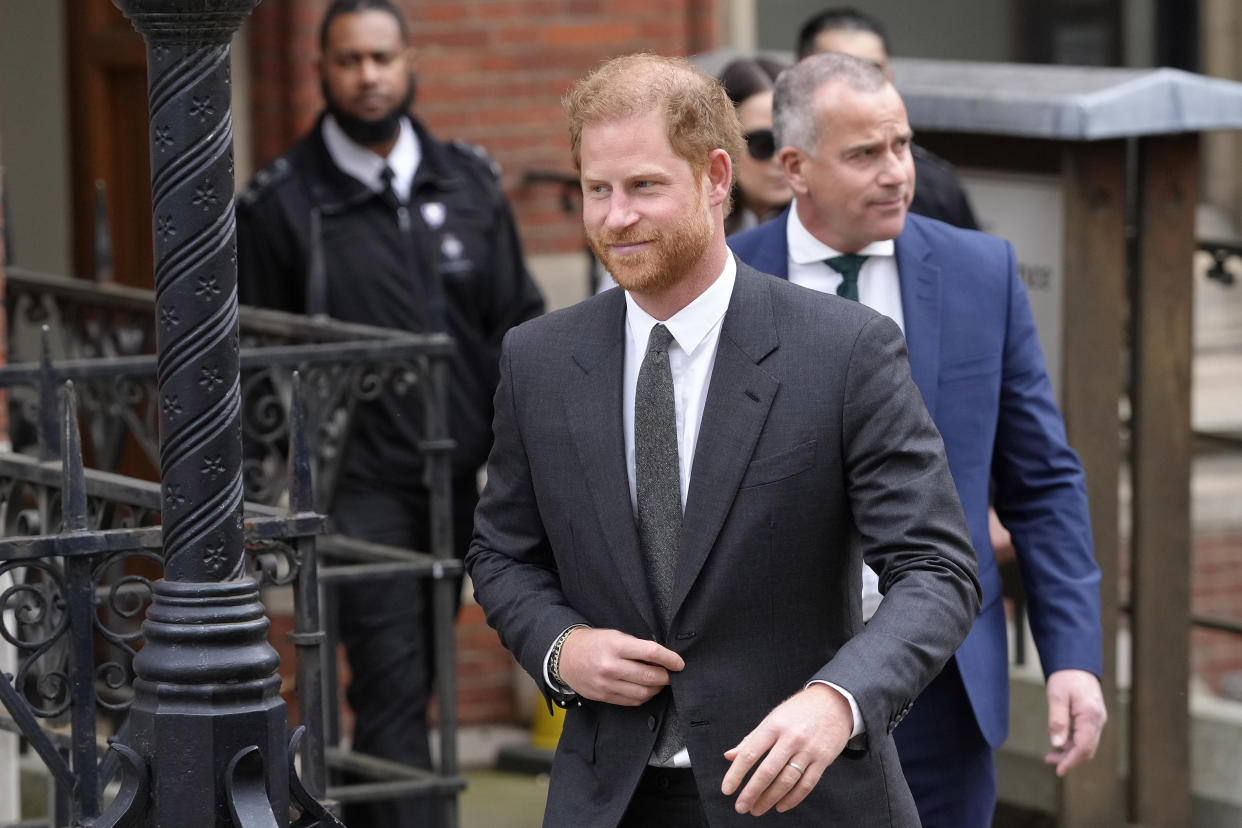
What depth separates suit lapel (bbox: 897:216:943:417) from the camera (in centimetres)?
395

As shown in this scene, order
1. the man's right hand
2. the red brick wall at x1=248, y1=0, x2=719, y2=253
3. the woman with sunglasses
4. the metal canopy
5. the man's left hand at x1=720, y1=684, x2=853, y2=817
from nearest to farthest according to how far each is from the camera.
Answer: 1. the man's left hand at x1=720, y1=684, x2=853, y2=817
2. the man's right hand
3. the metal canopy
4. the woman with sunglasses
5. the red brick wall at x1=248, y1=0, x2=719, y2=253

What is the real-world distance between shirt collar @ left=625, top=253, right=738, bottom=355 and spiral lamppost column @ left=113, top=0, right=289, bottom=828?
587 millimetres

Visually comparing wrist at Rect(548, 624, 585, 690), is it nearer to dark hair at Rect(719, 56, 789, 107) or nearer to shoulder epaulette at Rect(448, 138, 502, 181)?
dark hair at Rect(719, 56, 789, 107)

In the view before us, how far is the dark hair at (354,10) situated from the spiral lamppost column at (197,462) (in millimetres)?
3284

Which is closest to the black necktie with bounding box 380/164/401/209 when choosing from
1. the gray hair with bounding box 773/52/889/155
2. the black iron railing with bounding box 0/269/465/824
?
the black iron railing with bounding box 0/269/465/824

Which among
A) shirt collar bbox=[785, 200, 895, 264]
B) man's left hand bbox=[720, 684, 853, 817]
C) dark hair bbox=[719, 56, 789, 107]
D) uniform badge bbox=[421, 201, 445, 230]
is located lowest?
man's left hand bbox=[720, 684, 853, 817]

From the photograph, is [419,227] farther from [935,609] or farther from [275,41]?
[935,609]

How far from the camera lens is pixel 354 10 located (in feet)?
20.8

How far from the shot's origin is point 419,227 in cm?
630

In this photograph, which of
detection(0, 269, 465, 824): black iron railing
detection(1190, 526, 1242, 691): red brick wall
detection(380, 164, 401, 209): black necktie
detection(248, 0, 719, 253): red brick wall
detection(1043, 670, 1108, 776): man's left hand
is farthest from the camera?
detection(1190, 526, 1242, 691): red brick wall

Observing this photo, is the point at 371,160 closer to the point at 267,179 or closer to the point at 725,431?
the point at 267,179

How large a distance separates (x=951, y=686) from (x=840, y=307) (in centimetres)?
117

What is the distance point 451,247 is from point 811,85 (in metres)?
2.32

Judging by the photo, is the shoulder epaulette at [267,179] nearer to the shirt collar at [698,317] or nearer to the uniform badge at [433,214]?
the uniform badge at [433,214]
